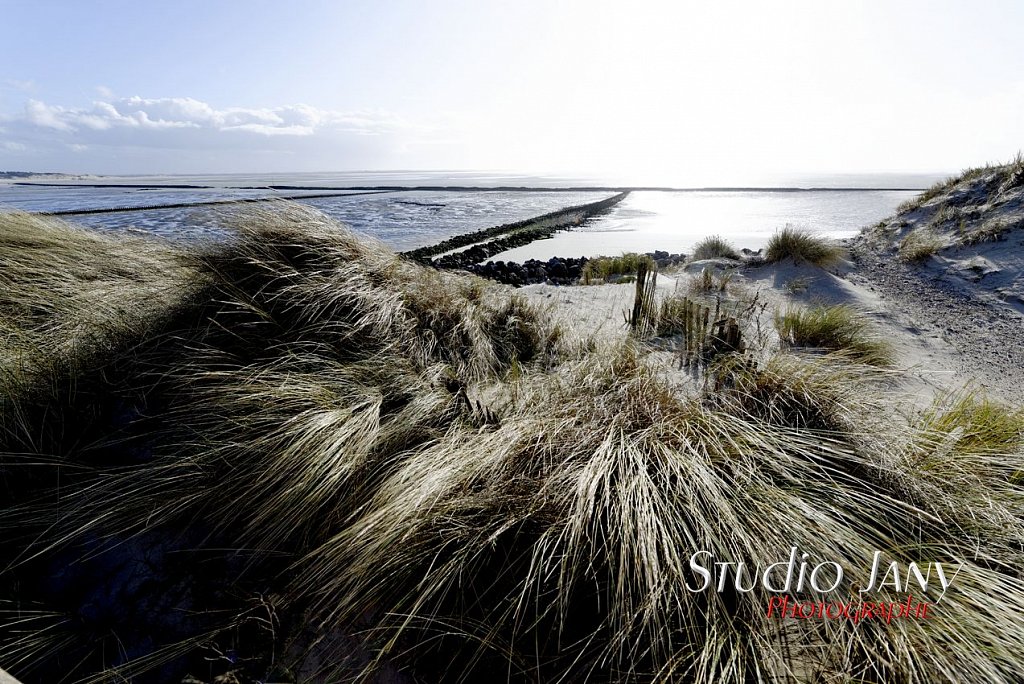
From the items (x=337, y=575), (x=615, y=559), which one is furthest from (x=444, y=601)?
(x=615, y=559)

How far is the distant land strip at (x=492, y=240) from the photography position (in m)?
12.5

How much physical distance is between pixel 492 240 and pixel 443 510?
1546 cm

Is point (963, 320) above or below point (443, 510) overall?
below

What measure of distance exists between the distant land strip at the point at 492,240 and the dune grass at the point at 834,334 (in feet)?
17.1

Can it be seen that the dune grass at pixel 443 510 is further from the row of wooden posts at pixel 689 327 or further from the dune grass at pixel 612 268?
the dune grass at pixel 612 268

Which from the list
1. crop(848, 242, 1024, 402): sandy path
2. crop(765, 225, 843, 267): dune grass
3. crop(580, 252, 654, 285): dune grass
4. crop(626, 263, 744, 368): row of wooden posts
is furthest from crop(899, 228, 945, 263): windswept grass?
crop(626, 263, 744, 368): row of wooden posts

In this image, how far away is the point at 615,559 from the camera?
1552 millimetres

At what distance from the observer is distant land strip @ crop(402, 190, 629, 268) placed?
12.5 m

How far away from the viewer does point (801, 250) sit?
8.03 m

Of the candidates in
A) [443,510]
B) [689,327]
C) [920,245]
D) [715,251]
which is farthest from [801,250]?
[443,510]

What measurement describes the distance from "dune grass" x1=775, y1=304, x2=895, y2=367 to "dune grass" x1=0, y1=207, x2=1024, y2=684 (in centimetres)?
125

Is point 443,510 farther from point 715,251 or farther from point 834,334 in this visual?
point 715,251

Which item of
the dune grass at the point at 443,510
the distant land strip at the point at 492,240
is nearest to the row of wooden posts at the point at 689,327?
the dune grass at the point at 443,510

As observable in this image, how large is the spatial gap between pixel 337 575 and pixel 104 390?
190 cm
